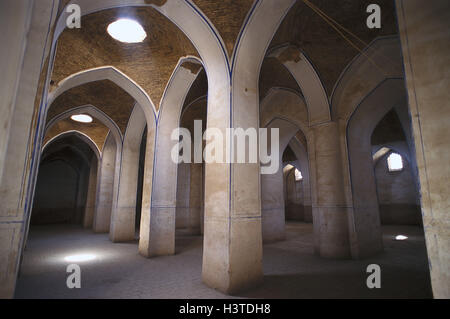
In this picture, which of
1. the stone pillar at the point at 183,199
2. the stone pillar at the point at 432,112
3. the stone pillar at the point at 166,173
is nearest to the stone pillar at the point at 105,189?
the stone pillar at the point at 183,199

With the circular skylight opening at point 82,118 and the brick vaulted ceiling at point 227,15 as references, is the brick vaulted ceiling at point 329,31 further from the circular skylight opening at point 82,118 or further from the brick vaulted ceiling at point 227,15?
the circular skylight opening at point 82,118

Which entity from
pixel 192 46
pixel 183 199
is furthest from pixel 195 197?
pixel 192 46

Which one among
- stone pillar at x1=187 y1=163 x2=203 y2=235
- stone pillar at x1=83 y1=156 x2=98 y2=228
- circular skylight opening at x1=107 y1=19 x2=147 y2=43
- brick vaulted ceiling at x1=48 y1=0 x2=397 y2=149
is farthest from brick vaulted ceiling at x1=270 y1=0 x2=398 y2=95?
stone pillar at x1=83 y1=156 x2=98 y2=228

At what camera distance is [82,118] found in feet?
37.2

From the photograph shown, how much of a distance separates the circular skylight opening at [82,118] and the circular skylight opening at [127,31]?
6.16 metres

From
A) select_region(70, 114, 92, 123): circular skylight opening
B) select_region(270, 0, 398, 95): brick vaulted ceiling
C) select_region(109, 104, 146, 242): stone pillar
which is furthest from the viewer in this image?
select_region(70, 114, 92, 123): circular skylight opening

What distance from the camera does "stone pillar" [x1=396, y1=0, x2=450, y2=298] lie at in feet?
6.88

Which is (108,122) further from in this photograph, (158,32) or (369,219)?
(369,219)

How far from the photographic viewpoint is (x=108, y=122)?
1012cm

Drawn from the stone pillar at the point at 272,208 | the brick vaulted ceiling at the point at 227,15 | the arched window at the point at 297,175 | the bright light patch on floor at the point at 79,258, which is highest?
the brick vaulted ceiling at the point at 227,15

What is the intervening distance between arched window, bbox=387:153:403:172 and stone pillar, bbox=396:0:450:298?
15131mm

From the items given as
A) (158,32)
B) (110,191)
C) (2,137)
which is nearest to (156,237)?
(2,137)

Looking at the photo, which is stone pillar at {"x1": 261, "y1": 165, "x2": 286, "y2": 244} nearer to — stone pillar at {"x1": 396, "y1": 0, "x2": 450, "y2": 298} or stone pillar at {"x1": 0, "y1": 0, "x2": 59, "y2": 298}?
stone pillar at {"x1": 396, "y1": 0, "x2": 450, "y2": 298}

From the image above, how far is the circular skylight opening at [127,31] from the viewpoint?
5688 mm
